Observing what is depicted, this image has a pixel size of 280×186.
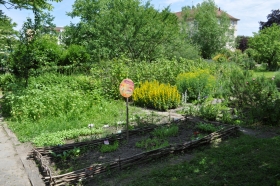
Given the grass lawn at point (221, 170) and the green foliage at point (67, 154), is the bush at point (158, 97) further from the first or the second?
the green foliage at point (67, 154)

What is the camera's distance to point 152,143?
16.7 ft

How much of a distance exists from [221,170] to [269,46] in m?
24.1

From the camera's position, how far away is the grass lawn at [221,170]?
353 centimetres

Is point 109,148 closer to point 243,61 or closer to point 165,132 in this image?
point 165,132

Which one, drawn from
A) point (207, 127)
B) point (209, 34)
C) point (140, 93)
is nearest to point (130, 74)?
point (140, 93)

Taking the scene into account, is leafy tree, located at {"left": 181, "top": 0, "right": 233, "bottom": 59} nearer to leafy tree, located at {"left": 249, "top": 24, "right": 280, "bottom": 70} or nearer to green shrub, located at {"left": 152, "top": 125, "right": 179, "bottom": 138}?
leafy tree, located at {"left": 249, "top": 24, "right": 280, "bottom": 70}

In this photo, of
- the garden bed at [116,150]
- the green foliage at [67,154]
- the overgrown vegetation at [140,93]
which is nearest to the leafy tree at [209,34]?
the overgrown vegetation at [140,93]

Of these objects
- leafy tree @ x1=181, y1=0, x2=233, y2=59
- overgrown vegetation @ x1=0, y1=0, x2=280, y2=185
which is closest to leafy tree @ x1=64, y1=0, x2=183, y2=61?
overgrown vegetation @ x1=0, y1=0, x2=280, y2=185

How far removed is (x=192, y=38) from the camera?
3347 cm

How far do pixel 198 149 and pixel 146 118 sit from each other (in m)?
2.63

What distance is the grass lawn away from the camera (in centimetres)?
353

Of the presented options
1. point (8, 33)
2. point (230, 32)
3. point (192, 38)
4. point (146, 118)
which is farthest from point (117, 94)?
point (230, 32)

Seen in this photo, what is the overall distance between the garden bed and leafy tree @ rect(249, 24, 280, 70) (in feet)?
70.6

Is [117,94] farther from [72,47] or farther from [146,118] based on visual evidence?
[72,47]
